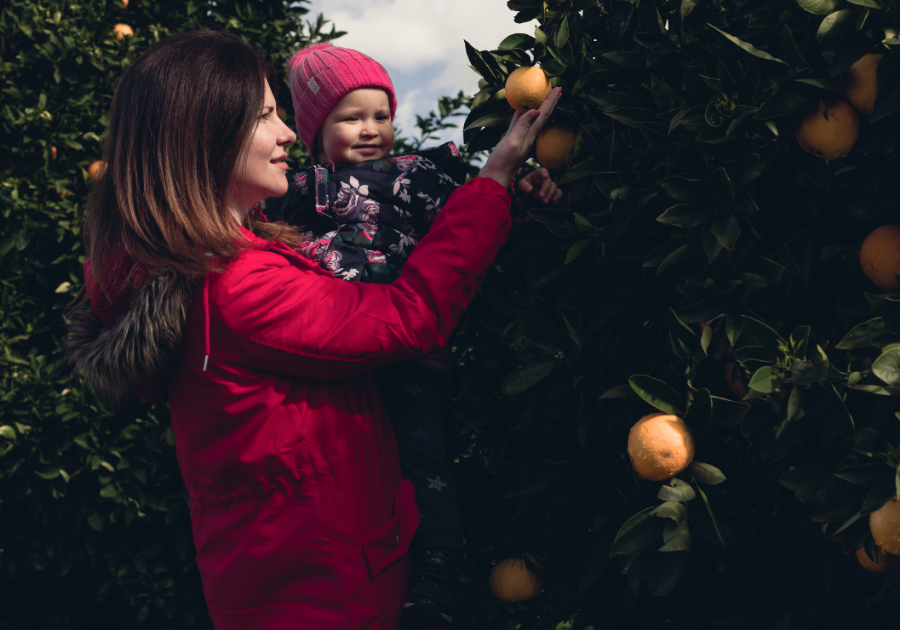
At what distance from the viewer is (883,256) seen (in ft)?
3.85

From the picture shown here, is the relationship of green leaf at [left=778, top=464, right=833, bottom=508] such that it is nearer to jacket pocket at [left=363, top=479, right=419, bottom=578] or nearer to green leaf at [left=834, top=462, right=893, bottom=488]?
green leaf at [left=834, top=462, right=893, bottom=488]

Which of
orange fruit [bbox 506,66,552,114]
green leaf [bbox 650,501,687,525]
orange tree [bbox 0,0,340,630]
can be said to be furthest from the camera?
orange tree [bbox 0,0,340,630]

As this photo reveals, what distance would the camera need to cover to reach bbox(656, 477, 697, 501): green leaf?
3.94ft

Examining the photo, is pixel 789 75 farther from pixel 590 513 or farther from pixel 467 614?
pixel 467 614

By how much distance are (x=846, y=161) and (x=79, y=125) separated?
2.83 m

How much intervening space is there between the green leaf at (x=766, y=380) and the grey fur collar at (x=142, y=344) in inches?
40.6

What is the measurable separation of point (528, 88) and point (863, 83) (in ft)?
1.94

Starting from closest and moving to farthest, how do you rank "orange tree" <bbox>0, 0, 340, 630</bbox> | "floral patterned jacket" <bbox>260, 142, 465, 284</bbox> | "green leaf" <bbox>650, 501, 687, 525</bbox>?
"green leaf" <bbox>650, 501, 687, 525</bbox> → "floral patterned jacket" <bbox>260, 142, 465, 284</bbox> → "orange tree" <bbox>0, 0, 340, 630</bbox>

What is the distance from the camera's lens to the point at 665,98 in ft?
4.27

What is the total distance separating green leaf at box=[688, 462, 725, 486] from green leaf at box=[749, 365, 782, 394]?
22 cm

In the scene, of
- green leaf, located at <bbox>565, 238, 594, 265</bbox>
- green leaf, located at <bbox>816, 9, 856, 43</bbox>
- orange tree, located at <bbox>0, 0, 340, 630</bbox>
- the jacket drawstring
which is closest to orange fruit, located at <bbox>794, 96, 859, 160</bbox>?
green leaf, located at <bbox>816, 9, 856, 43</bbox>

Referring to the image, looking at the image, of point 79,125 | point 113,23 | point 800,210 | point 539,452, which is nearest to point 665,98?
point 800,210

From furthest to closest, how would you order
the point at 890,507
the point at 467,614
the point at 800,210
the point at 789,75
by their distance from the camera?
the point at 467,614, the point at 800,210, the point at 789,75, the point at 890,507

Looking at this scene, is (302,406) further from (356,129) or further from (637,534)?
(356,129)
